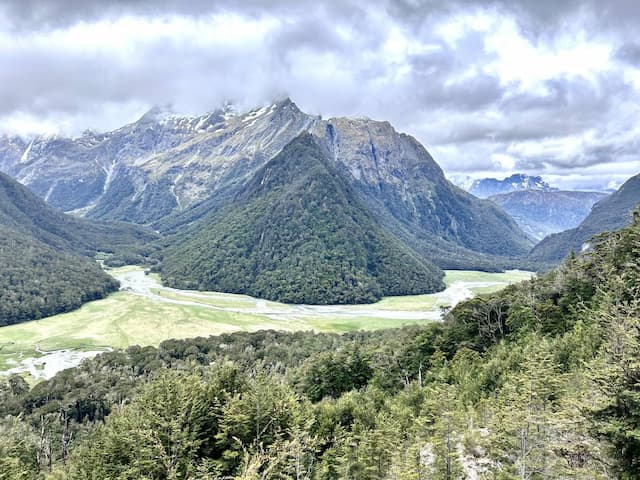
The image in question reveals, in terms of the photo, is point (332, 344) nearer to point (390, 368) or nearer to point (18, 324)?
point (390, 368)

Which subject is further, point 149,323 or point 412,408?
point 149,323

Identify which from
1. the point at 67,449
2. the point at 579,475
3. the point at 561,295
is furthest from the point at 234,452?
the point at 561,295

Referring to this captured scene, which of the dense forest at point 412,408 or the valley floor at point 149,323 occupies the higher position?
the dense forest at point 412,408

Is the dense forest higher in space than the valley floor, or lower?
higher

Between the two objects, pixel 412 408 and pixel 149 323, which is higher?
pixel 412 408

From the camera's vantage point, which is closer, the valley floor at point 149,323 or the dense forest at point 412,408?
the dense forest at point 412,408
